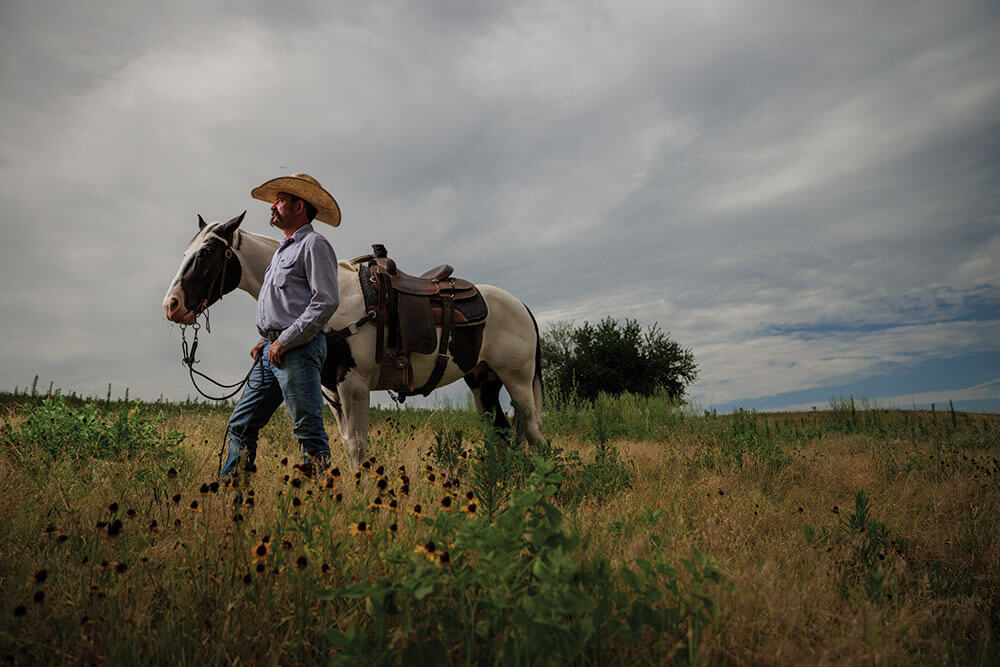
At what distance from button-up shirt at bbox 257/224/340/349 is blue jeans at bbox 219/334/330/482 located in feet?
0.59

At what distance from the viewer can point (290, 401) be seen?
422cm

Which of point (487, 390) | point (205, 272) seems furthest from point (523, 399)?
point (205, 272)

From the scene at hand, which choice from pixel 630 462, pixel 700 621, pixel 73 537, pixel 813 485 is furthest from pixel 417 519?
pixel 813 485

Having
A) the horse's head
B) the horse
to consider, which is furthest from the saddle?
the horse's head

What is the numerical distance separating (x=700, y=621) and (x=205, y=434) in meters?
8.19

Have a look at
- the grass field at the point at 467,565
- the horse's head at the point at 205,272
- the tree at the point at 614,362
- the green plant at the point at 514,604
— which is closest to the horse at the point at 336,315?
the horse's head at the point at 205,272

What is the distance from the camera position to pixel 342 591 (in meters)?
1.97

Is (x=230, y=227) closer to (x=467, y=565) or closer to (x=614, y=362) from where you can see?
(x=467, y=565)

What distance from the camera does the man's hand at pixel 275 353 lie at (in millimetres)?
4156

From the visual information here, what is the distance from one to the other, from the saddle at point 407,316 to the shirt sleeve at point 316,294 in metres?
1.02

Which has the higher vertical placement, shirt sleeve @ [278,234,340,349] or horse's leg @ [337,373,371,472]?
shirt sleeve @ [278,234,340,349]

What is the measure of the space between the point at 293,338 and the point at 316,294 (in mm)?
379

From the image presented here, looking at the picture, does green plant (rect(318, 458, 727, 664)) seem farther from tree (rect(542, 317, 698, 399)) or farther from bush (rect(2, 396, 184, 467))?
tree (rect(542, 317, 698, 399))

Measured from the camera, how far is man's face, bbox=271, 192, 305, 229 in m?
4.89
